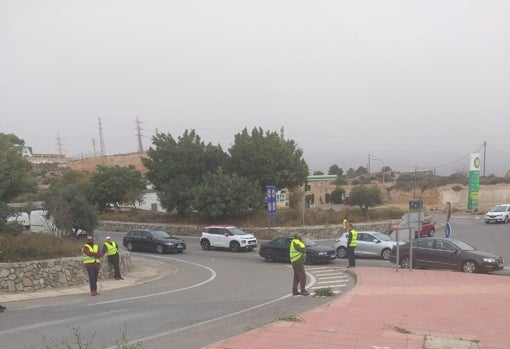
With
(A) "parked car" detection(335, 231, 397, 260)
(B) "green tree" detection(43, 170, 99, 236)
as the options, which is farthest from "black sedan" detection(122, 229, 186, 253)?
(A) "parked car" detection(335, 231, 397, 260)

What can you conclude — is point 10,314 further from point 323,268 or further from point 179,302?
point 323,268

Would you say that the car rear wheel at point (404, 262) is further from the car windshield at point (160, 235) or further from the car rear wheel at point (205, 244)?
the car windshield at point (160, 235)

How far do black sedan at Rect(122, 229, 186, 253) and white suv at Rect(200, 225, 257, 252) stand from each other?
1.96 meters

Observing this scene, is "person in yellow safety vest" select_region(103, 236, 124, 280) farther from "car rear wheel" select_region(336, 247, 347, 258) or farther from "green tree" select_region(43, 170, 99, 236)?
"car rear wheel" select_region(336, 247, 347, 258)

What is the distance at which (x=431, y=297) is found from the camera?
13648 mm

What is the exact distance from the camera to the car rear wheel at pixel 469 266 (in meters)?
19.6

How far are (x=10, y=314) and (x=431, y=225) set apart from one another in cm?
3104

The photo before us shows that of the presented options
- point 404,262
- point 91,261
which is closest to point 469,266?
point 404,262

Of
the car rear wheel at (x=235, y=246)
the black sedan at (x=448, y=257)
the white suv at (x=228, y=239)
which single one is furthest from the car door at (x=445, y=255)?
the car rear wheel at (x=235, y=246)

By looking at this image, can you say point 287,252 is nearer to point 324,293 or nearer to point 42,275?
point 324,293

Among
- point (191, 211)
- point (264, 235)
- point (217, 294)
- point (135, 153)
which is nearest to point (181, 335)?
point (217, 294)

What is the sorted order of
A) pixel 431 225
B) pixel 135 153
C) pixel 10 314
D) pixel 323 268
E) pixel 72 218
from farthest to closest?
pixel 135 153
pixel 431 225
pixel 72 218
pixel 323 268
pixel 10 314

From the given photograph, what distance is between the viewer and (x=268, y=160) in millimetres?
41031

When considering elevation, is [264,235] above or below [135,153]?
below
